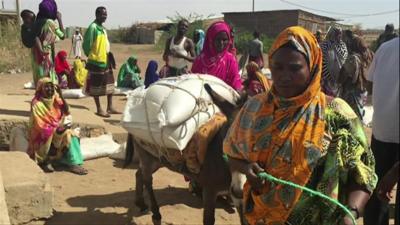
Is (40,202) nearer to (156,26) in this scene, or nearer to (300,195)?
(300,195)

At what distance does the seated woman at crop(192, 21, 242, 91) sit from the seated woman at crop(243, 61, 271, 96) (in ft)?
0.87

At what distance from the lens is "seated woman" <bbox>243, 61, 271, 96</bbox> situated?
4.34 metres

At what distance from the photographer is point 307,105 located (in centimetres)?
189

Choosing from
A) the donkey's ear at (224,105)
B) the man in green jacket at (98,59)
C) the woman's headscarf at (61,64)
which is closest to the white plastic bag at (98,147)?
the man in green jacket at (98,59)

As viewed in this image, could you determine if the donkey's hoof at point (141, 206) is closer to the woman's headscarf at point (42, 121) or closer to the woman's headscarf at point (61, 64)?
the woman's headscarf at point (42, 121)

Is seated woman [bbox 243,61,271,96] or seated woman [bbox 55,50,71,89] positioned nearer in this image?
seated woman [bbox 243,61,271,96]

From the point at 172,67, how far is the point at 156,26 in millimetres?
35770

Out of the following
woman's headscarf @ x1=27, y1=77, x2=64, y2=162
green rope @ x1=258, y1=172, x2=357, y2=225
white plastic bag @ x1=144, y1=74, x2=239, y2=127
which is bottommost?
woman's headscarf @ x1=27, y1=77, x2=64, y2=162

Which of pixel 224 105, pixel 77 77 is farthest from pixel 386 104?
pixel 77 77

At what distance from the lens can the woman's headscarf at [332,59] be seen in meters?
5.55

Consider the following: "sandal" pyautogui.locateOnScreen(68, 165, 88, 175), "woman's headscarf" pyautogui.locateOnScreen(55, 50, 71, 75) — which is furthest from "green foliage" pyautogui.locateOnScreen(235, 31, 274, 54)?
"sandal" pyautogui.locateOnScreen(68, 165, 88, 175)

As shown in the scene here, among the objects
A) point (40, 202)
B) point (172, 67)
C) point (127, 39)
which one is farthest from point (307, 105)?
point (127, 39)

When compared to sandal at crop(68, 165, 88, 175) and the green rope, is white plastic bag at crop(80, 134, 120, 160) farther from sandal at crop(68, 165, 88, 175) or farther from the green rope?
the green rope

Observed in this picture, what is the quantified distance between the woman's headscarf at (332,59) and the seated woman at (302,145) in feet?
12.2
